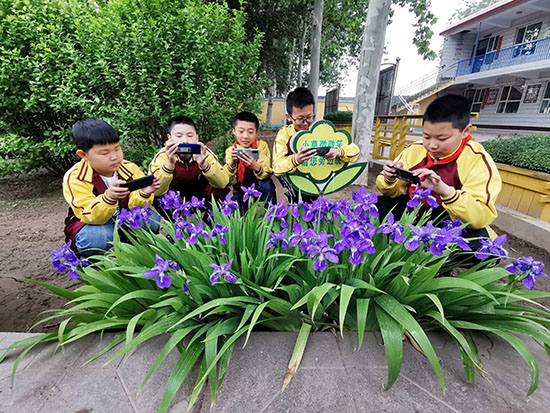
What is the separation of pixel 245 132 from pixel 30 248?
2.62m

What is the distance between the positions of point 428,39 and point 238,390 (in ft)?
24.5

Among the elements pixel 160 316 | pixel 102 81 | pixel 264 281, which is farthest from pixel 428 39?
pixel 160 316

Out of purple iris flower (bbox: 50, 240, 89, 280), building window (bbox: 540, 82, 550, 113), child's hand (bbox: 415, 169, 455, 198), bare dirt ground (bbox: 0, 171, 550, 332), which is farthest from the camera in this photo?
building window (bbox: 540, 82, 550, 113)

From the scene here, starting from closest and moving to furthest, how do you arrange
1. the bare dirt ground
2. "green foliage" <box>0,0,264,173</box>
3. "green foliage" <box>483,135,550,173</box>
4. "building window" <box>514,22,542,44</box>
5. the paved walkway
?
1. the paved walkway
2. the bare dirt ground
3. "green foliage" <box>483,135,550,173</box>
4. "green foliage" <box>0,0,264,173</box>
5. "building window" <box>514,22,542,44</box>

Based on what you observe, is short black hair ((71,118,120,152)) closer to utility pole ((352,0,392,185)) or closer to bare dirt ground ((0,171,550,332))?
bare dirt ground ((0,171,550,332))

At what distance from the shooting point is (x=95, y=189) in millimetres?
1843

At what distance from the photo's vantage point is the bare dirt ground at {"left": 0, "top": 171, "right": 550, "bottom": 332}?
1.96 metres

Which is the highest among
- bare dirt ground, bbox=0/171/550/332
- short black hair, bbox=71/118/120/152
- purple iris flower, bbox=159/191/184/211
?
short black hair, bbox=71/118/120/152

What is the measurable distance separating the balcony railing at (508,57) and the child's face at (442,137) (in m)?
14.2

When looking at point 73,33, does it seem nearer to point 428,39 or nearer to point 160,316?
point 160,316

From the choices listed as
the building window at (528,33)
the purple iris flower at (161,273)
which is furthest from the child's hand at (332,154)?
the building window at (528,33)

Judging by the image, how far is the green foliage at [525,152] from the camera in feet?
9.83

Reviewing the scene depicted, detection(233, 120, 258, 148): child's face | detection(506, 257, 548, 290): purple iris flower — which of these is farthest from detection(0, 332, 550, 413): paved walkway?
detection(233, 120, 258, 148): child's face

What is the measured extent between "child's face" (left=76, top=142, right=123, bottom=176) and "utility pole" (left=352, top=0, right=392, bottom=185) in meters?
3.80
